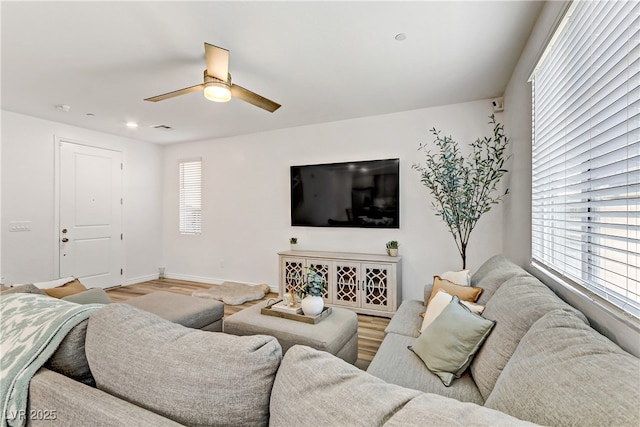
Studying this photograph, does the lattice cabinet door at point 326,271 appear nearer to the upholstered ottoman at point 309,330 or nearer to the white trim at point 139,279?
the upholstered ottoman at point 309,330

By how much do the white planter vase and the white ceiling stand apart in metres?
1.95

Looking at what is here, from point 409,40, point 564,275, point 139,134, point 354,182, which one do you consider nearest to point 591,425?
point 564,275

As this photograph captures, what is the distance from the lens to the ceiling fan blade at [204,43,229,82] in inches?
79.4

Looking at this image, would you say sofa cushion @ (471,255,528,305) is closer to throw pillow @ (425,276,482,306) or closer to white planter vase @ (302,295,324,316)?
throw pillow @ (425,276,482,306)

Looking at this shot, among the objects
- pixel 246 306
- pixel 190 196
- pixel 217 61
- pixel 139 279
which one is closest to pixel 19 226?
pixel 139 279

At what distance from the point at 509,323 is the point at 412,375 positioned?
523 millimetres

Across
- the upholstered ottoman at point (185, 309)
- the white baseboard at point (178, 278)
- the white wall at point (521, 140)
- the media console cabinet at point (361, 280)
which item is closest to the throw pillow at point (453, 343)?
the white wall at point (521, 140)

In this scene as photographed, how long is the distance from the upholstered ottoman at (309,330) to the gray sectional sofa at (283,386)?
1111 millimetres

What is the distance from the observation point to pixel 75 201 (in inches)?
171

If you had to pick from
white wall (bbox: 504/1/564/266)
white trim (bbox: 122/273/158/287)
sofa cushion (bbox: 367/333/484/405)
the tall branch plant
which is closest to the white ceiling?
white wall (bbox: 504/1/564/266)

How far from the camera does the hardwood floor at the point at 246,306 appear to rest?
2.63 m

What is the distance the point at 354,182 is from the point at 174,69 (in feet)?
7.86

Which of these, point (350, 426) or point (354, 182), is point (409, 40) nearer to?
point (354, 182)

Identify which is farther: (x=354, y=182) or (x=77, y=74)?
(x=354, y=182)
